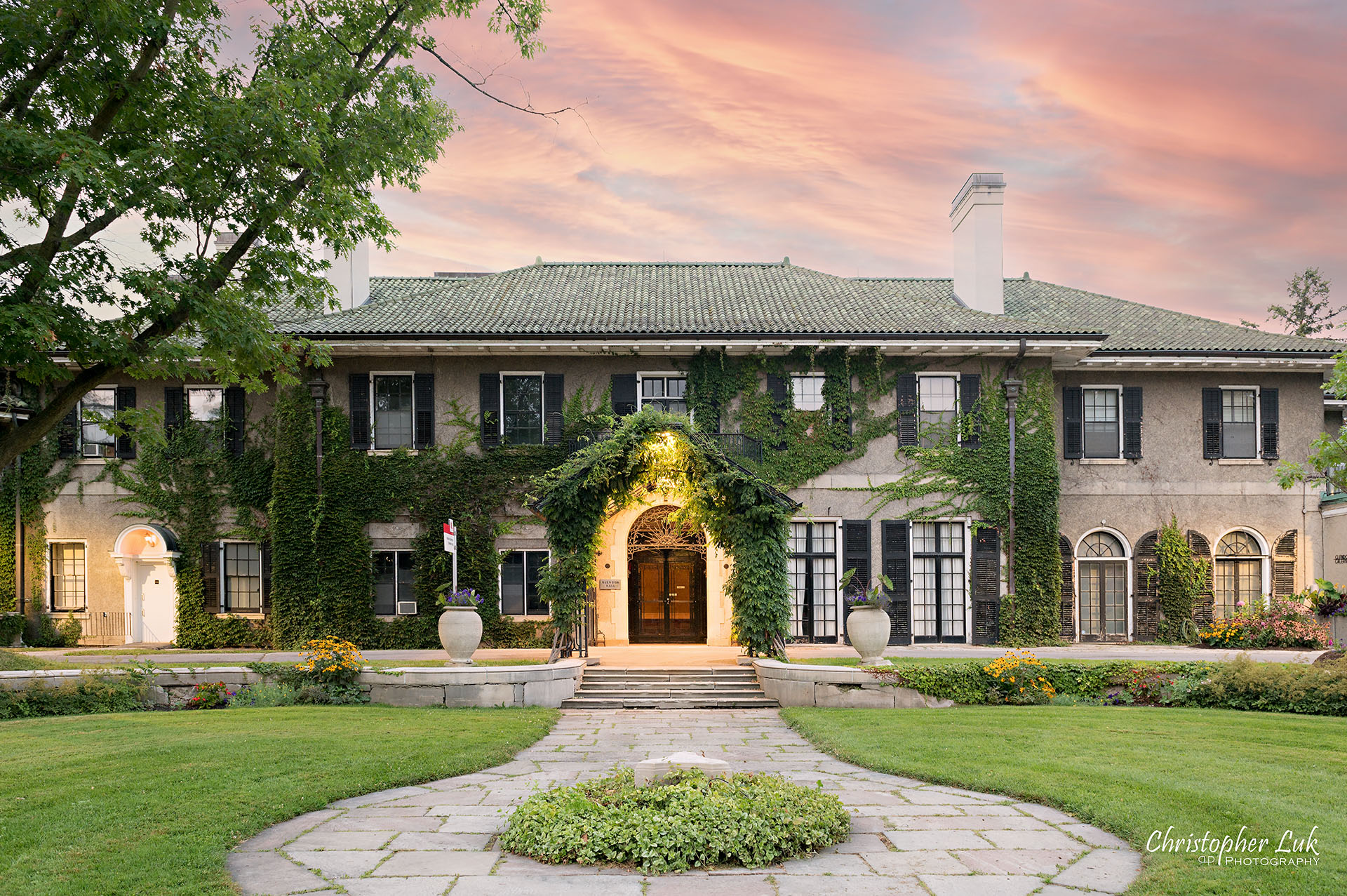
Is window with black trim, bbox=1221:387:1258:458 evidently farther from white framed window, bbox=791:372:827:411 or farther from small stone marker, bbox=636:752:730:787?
small stone marker, bbox=636:752:730:787

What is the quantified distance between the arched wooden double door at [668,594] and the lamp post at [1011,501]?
22.5ft

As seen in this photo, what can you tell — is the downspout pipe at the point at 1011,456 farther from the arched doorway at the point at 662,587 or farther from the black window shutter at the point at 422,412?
the black window shutter at the point at 422,412

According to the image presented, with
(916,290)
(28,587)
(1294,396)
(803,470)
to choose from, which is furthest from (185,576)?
(1294,396)

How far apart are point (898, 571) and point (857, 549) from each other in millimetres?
1058

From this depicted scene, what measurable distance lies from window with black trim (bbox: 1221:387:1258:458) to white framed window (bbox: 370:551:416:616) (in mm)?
19188

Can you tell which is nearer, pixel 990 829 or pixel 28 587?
pixel 990 829

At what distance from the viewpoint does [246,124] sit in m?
8.52

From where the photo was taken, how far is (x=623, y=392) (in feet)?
68.3

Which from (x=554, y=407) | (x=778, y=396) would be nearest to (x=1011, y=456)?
(x=778, y=396)

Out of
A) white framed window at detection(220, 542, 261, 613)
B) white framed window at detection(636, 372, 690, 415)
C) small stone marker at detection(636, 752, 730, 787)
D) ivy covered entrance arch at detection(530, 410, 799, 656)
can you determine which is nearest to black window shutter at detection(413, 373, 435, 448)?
white framed window at detection(220, 542, 261, 613)

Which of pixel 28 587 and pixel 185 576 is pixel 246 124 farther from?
pixel 28 587

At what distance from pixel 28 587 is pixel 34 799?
17.1 m

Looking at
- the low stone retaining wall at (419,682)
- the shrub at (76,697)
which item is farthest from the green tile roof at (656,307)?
the shrub at (76,697)

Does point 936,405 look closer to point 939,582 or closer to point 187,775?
point 939,582
